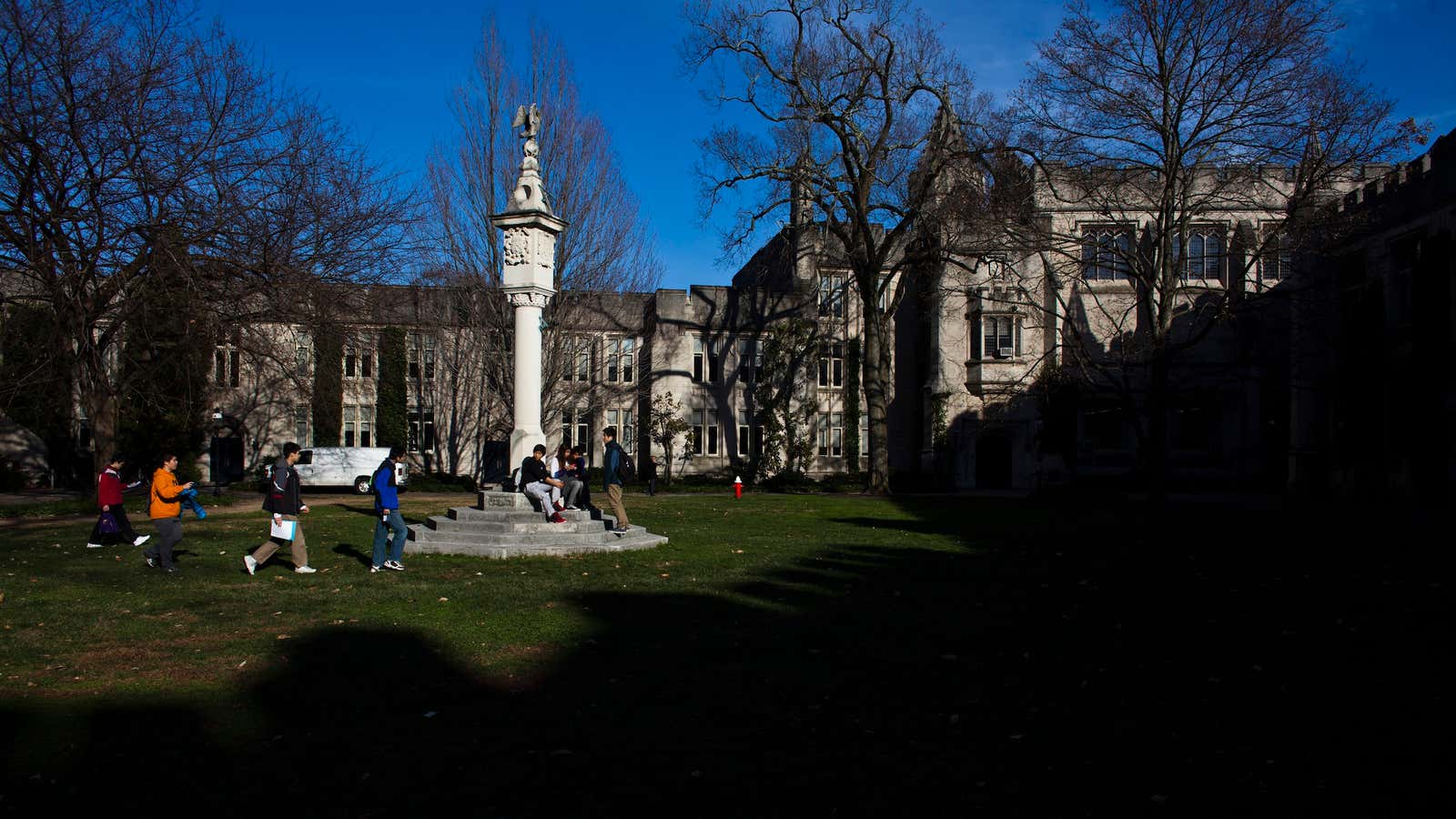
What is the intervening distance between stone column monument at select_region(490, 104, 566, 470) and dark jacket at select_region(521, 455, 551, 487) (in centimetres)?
103

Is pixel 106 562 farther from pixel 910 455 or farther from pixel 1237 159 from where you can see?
pixel 910 455

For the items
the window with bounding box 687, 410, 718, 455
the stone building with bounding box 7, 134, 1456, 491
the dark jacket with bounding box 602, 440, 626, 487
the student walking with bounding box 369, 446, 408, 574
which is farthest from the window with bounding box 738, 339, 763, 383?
the student walking with bounding box 369, 446, 408, 574

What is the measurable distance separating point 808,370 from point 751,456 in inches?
171

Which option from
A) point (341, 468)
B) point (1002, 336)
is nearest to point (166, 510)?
point (341, 468)

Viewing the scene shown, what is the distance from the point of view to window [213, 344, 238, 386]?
22500mm

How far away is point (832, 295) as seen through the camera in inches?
1528

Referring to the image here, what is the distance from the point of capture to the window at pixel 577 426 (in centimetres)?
3781

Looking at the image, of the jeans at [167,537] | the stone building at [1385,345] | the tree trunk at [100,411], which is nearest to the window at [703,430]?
the stone building at [1385,345]

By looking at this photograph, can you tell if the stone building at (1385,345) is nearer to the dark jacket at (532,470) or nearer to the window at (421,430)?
A: the dark jacket at (532,470)

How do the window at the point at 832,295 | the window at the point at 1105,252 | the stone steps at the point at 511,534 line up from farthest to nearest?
1. the window at the point at 832,295
2. the window at the point at 1105,252
3. the stone steps at the point at 511,534

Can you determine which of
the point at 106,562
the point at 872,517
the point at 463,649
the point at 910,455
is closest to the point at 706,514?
the point at 872,517

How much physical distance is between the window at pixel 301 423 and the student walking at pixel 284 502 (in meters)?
28.9

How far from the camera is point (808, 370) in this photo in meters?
39.3

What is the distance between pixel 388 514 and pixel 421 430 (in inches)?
1115
